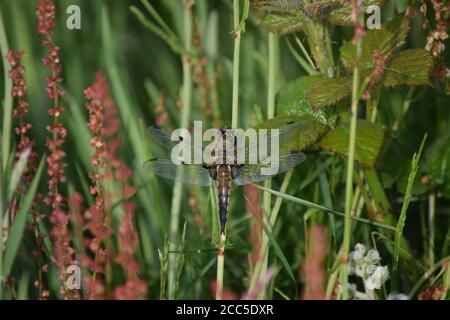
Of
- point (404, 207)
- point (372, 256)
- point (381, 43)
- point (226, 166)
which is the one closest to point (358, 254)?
point (372, 256)

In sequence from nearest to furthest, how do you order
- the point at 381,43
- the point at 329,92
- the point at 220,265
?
the point at 220,265
the point at 329,92
the point at 381,43

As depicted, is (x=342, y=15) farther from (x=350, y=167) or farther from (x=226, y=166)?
(x=350, y=167)

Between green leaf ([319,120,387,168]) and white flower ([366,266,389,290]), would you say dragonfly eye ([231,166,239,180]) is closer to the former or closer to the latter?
green leaf ([319,120,387,168])

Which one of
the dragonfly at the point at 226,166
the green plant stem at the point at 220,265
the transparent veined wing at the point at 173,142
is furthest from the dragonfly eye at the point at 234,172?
the green plant stem at the point at 220,265

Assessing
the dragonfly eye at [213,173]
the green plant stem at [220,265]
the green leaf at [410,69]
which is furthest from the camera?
the dragonfly eye at [213,173]

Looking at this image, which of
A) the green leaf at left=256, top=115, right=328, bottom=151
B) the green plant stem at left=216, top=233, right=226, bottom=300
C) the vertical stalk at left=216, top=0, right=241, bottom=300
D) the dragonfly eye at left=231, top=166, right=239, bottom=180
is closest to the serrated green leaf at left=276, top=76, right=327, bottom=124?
the green leaf at left=256, top=115, right=328, bottom=151

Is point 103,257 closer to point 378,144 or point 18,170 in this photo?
point 18,170

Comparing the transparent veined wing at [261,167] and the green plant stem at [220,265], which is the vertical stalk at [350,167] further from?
the transparent veined wing at [261,167]
